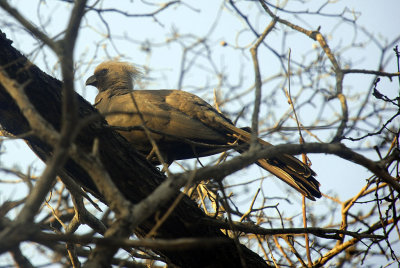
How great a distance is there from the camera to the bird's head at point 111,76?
236 inches

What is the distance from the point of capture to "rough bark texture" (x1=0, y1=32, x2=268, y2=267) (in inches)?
123

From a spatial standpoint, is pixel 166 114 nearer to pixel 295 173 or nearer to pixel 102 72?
pixel 295 173

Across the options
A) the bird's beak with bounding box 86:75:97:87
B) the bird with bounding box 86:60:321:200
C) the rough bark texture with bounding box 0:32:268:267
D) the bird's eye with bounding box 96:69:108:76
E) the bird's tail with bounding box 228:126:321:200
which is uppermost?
→ the bird's eye with bounding box 96:69:108:76

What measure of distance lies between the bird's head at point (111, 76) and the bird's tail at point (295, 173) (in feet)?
7.37

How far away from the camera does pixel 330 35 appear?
6.55 metres

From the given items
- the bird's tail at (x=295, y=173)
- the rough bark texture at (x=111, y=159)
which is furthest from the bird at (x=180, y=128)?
the rough bark texture at (x=111, y=159)

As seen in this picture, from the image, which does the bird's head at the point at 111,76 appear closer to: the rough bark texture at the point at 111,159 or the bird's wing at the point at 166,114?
the bird's wing at the point at 166,114

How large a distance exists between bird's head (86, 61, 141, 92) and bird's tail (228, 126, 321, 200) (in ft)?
7.37

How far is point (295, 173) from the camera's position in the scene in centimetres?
406

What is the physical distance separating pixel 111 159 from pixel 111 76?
3123 millimetres

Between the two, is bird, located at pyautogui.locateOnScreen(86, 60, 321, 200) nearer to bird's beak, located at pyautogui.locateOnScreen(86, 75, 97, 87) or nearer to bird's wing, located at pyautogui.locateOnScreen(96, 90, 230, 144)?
bird's wing, located at pyautogui.locateOnScreen(96, 90, 230, 144)

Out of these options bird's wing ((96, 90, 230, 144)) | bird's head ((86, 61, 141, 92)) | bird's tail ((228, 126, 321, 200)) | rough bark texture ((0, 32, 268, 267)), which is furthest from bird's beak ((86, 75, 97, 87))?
rough bark texture ((0, 32, 268, 267))

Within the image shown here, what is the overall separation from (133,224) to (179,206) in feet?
3.92

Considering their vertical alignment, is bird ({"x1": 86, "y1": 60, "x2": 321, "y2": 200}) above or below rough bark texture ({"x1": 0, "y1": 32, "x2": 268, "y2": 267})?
above
